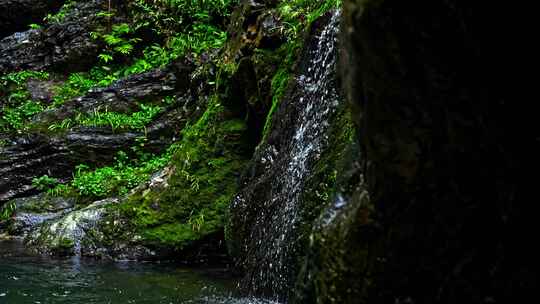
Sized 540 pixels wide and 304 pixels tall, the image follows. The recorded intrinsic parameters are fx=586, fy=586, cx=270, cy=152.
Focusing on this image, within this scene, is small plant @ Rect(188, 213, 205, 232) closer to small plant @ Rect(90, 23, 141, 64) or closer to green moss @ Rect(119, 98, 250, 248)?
green moss @ Rect(119, 98, 250, 248)

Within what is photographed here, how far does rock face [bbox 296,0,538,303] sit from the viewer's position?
6.33 ft

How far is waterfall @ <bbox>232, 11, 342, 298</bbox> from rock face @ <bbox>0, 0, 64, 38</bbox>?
12.7 meters

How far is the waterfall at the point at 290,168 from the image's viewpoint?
4492 mm

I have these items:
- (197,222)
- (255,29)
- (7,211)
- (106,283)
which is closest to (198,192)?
(197,222)

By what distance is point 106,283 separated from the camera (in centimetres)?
567

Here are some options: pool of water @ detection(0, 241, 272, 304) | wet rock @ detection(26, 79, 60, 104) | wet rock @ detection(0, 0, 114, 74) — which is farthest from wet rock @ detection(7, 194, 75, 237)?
wet rock @ detection(0, 0, 114, 74)

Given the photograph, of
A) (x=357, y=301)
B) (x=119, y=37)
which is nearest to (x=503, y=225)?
(x=357, y=301)

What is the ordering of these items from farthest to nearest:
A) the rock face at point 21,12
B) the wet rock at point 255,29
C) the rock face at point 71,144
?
the rock face at point 21,12 → the rock face at point 71,144 → the wet rock at point 255,29

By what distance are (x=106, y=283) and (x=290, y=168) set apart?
221 cm

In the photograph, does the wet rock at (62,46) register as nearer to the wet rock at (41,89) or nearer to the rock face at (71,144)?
the wet rock at (41,89)

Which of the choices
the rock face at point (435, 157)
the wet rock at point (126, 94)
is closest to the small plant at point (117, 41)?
the wet rock at point (126, 94)

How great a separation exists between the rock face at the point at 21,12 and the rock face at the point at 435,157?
15855 mm

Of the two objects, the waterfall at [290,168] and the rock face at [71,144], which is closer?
the waterfall at [290,168]

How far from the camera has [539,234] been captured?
6.81 feet
